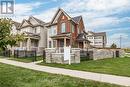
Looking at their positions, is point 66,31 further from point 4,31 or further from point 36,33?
point 4,31

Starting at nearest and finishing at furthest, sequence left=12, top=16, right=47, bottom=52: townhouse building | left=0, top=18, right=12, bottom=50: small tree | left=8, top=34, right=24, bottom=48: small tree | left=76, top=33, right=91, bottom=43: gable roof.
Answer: left=0, top=18, right=12, bottom=50: small tree, left=8, top=34, right=24, bottom=48: small tree, left=76, top=33, right=91, bottom=43: gable roof, left=12, top=16, right=47, bottom=52: townhouse building

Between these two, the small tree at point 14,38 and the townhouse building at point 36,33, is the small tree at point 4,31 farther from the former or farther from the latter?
the townhouse building at point 36,33

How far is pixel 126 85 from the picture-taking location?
35.4ft

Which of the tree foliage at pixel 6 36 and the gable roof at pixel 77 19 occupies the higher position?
the gable roof at pixel 77 19

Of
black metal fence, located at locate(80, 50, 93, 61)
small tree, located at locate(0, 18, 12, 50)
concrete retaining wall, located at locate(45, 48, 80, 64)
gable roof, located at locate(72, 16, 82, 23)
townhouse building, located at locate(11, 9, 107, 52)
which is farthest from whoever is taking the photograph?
gable roof, located at locate(72, 16, 82, 23)

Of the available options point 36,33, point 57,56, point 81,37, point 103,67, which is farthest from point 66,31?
point 103,67

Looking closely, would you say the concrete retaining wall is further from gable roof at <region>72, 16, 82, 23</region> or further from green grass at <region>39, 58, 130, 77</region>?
gable roof at <region>72, 16, 82, 23</region>

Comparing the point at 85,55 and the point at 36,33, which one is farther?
the point at 36,33

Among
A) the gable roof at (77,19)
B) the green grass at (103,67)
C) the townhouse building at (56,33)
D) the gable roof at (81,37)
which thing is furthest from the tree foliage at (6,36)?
the gable roof at (77,19)

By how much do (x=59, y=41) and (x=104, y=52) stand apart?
924cm

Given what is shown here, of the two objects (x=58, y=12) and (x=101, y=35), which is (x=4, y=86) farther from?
(x=101, y=35)

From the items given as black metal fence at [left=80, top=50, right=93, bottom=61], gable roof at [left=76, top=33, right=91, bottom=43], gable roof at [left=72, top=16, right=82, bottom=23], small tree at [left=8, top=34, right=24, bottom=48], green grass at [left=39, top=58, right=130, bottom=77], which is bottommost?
green grass at [left=39, top=58, right=130, bottom=77]

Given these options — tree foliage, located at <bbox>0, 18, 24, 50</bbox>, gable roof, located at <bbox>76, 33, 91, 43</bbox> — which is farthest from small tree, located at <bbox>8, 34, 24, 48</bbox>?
gable roof, located at <bbox>76, 33, 91, 43</bbox>

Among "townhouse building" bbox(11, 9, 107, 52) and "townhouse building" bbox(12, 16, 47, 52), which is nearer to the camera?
"townhouse building" bbox(11, 9, 107, 52)
